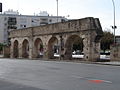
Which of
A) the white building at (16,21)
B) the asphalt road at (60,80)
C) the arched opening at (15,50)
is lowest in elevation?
the asphalt road at (60,80)

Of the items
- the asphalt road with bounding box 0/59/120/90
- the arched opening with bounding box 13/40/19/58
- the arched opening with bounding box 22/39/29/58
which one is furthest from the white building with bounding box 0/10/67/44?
the asphalt road with bounding box 0/59/120/90

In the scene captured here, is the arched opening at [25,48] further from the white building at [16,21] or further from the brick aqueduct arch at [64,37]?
the white building at [16,21]

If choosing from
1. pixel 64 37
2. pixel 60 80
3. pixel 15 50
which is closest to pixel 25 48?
pixel 15 50

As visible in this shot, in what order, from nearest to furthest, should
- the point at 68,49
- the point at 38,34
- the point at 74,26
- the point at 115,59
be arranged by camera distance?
the point at 115,59 → the point at 74,26 → the point at 68,49 → the point at 38,34

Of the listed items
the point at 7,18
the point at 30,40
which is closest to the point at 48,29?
the point at 30,40

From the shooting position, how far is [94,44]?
34938 millimetres

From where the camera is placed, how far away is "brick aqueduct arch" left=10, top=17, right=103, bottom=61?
115 feet

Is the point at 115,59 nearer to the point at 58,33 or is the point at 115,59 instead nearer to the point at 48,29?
the point at 58,33

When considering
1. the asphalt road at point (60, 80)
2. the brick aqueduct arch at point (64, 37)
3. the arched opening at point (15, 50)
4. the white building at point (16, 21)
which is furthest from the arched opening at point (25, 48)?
the white building at point (16, 21)

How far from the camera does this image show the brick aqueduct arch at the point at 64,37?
3497 centimetres

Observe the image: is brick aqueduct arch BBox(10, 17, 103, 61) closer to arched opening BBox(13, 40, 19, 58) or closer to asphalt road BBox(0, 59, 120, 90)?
arched opening BBox(13, 40, 19, 58)

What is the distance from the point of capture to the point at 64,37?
39562 millimetres

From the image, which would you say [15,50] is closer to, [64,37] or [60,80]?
[64,37]

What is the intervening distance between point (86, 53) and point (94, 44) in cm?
175
